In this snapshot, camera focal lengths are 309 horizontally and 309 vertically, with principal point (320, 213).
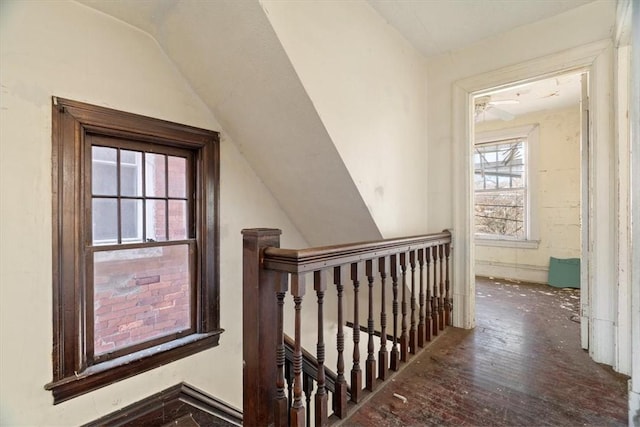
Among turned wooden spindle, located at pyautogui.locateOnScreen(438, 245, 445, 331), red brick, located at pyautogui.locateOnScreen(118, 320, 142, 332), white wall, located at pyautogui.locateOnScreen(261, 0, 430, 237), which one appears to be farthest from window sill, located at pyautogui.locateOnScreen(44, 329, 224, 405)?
turned wooden spindle, located at pyautogui.locateOnScreen(438, 245, 445, 331)

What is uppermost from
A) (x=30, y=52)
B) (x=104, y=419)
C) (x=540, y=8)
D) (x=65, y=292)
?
(x=540, y=8)

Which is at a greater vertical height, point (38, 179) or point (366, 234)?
point (38, 179)

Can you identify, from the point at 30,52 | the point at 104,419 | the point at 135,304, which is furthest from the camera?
the point at 135,304

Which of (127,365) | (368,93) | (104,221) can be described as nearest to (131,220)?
(104,221)

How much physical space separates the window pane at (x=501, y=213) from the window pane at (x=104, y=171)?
518 cm

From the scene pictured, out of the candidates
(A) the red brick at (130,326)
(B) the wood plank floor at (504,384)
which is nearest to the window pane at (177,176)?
(A) the red brick at (130,326)

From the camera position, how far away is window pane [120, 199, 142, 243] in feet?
6.77

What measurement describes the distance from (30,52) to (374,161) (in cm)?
213

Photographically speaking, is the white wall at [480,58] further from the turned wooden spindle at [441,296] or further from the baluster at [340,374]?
the baluster at [340,374]

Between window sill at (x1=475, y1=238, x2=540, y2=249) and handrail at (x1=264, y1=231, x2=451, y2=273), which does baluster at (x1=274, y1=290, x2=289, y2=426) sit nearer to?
handrail at (x1=264, y1=231, x2=451, y2=273)

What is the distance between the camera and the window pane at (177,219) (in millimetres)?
2283

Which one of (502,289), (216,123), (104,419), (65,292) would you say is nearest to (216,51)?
(216,123)

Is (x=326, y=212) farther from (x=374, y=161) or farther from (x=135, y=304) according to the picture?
(x=135, y=304)

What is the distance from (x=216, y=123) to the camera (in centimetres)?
242
